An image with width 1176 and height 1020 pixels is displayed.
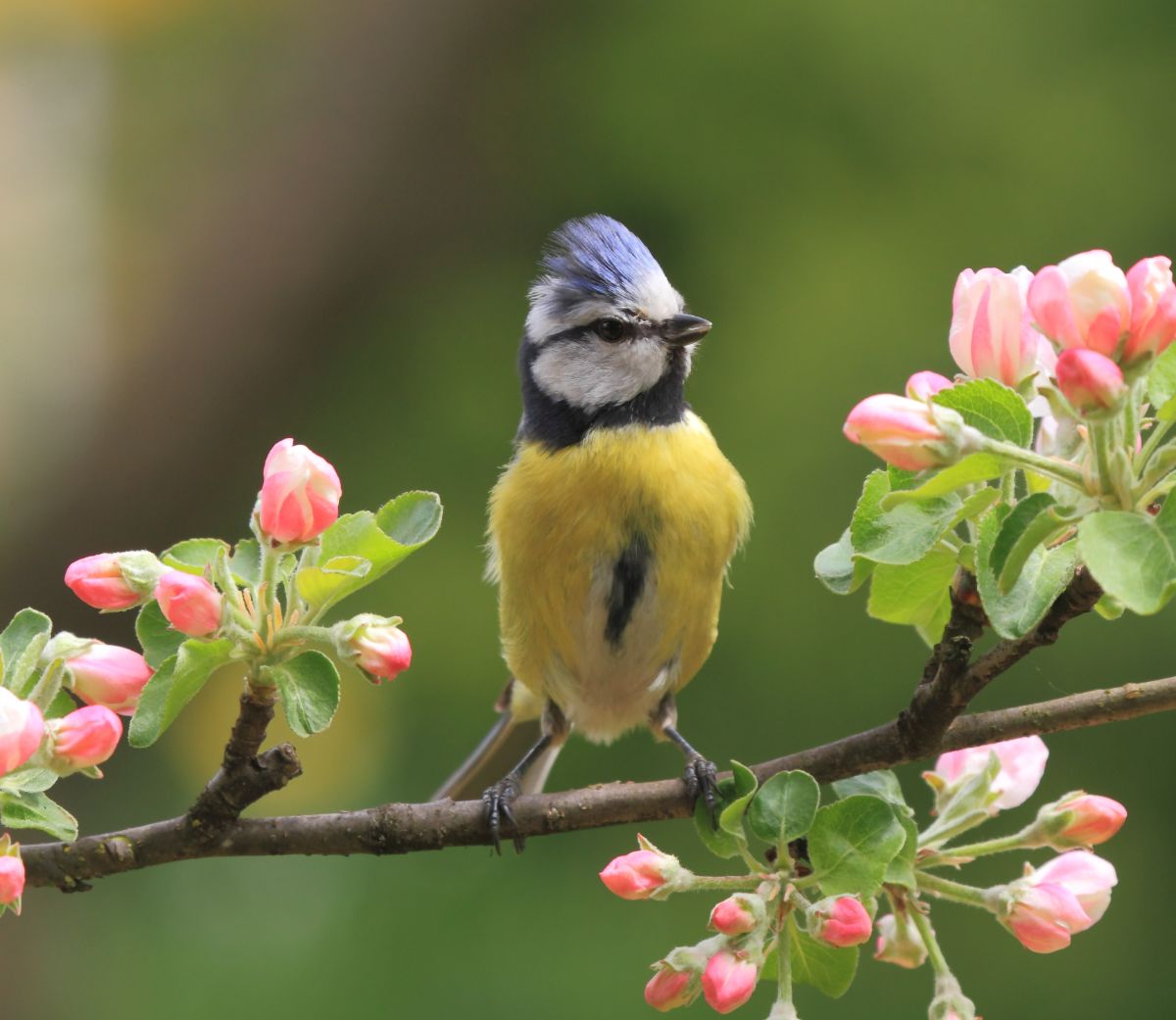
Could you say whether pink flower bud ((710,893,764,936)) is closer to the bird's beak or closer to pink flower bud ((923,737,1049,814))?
pink flower bud ((923,737,1049,814))

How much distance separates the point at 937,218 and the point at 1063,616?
3110 mm

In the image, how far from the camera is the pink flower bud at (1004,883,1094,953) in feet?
5.26

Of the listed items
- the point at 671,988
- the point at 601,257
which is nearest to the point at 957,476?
the point at 671,988

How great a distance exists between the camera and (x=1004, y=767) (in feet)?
5.86

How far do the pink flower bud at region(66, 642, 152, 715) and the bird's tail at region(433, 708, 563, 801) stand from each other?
1578 millimetres

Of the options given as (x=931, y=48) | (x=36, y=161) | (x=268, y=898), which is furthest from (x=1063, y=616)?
(x=36, y=161)

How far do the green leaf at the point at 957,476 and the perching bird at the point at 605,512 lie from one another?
1176 millimetres

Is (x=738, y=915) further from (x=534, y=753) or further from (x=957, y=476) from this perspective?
(x=534, y=753)

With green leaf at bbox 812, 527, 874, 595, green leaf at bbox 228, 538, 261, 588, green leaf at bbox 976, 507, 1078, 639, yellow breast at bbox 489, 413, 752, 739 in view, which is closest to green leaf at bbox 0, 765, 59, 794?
green leaf at bbox 228, 538, 261, 588

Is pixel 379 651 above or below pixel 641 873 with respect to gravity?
above

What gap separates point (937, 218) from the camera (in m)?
4.42

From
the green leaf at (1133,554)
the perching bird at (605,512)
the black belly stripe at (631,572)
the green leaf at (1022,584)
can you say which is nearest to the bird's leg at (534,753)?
the perching bird at (605,512)

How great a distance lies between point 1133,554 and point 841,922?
50cm

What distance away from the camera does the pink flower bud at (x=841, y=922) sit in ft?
4.95
